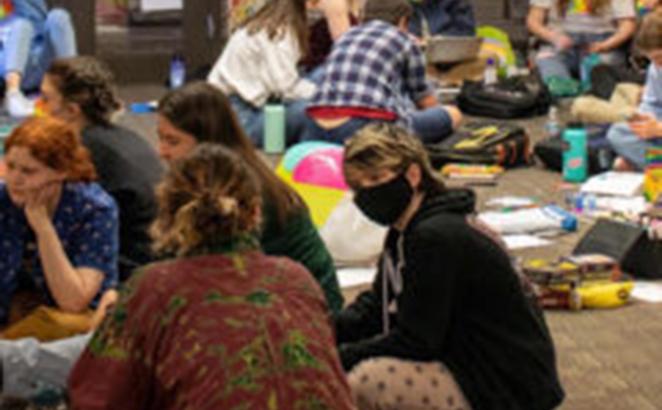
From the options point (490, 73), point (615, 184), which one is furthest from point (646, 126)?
point (490, 73)

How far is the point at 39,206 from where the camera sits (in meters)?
4.01

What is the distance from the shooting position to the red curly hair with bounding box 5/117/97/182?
13.2 ft

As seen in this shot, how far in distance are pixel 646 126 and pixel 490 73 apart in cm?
316

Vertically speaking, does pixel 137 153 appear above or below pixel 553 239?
above

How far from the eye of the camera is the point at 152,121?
928 centimetres

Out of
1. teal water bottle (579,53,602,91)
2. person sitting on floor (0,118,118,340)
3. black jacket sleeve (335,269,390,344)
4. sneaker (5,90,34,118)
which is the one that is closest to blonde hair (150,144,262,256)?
black jacket sleeve (335,269,390,344)

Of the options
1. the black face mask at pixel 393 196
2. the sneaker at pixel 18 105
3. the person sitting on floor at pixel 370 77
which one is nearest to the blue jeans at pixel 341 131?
the person sitting on floor at pixel 370 77

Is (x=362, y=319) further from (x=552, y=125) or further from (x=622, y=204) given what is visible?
(x=552, y=125)

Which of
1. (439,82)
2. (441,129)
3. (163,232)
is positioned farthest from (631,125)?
(163,232)

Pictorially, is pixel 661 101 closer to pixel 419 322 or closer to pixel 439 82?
pixel 439 82

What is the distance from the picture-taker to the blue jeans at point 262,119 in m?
8.11

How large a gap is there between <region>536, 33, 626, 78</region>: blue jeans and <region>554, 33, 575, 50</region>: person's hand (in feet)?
0.08

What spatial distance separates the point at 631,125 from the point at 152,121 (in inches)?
131

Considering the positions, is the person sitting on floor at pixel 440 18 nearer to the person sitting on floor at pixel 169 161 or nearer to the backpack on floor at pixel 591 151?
the backpack on floor at pixel 591 151
